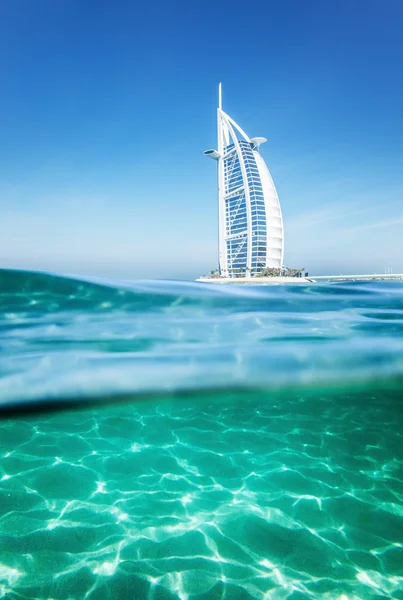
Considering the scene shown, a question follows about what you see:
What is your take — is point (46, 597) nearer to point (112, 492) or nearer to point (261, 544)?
point (112, 492)

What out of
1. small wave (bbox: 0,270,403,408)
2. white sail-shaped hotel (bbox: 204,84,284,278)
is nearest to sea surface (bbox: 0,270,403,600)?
small wave (bbox: 0,270,403,408)

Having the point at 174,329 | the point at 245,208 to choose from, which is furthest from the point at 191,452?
the point at 245,208

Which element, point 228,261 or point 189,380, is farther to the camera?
point 228,261

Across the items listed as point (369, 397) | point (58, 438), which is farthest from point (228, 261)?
point (58, 438)

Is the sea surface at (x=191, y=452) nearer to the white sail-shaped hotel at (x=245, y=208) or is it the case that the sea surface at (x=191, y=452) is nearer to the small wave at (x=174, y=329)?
the small wave at (x=174, y=329)

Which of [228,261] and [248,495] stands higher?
[228,261]

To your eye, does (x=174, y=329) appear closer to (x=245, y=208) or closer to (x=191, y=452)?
(x=191, y=452)

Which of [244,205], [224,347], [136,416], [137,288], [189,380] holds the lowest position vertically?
[136,416]
